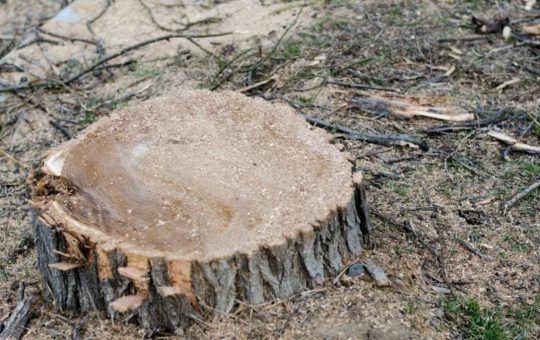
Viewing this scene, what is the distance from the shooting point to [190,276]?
2.65 meters

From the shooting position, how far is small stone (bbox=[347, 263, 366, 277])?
299 cm

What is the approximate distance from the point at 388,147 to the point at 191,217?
5.61ft


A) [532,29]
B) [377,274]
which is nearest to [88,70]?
[377,274]

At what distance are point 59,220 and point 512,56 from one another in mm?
3628

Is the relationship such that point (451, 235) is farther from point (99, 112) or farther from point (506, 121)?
point (99, 112)

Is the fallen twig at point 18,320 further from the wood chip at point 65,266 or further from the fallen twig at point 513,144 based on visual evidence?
the fallen twig at point 513,144

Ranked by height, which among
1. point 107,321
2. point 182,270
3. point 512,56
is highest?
point 182,270

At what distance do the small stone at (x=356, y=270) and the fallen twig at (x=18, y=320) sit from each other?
4.52 feet

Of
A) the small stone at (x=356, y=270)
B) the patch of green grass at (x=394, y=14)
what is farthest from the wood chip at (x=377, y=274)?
the patch of green grass at (x=394, y=14)

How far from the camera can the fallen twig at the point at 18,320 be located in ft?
9.77

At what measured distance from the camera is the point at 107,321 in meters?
2.88

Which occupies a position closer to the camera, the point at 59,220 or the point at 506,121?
the point at 59,220

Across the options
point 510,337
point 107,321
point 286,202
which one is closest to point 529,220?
point 510,337

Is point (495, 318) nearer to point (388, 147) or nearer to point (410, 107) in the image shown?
point (388, 147)
